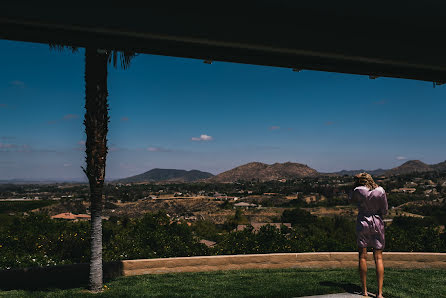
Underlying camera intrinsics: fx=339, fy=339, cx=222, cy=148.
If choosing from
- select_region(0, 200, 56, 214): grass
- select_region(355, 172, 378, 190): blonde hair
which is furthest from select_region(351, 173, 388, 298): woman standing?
select_region(0, 200, 56, 214): grass

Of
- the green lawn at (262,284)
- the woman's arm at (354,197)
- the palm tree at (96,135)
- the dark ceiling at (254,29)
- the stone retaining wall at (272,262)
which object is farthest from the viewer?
the stone retaining wall at (272,262)

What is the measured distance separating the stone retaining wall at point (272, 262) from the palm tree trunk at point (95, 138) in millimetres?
1395

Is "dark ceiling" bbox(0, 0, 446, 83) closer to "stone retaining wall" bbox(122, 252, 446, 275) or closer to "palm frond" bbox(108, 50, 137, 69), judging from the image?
"palm frond" bbox(108, 50, 137, 69)

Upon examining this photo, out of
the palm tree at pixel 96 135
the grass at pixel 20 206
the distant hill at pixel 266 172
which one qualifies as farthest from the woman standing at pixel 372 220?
the distant hill at pixel 266 172

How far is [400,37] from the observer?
5633 mm

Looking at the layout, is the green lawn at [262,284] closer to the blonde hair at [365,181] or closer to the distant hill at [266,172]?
the blonde hair at [365,181]

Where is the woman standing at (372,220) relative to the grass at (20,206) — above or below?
above

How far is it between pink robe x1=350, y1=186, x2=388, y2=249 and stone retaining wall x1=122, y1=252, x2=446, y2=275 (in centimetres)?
336

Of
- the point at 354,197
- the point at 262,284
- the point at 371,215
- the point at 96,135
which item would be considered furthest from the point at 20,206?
the point at 371,215

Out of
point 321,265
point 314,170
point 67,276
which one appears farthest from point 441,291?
point 314,170

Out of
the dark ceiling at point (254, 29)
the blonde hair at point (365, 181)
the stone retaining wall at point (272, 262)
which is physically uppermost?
the dark ceiling at point (254, 29)

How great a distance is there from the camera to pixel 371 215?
5008 mm

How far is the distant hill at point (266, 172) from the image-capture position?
15138cm

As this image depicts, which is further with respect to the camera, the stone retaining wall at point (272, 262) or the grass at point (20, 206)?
the grass at point (20, 206)
